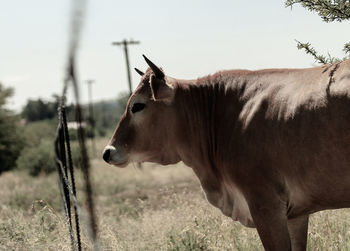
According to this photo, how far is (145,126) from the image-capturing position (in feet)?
15.8

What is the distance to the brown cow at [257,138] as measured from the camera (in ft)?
11.7

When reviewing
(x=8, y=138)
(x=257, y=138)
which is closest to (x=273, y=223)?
(x=257, y=138)

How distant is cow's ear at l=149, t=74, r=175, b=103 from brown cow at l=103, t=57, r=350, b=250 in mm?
10

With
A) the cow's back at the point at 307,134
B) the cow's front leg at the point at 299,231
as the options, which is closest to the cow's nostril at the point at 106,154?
the cow's back at the point at 307,134

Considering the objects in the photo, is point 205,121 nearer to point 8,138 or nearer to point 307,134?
point 307,134

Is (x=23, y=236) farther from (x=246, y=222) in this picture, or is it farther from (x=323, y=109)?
(x=323, y=109)

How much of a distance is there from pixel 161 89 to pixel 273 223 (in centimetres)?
172

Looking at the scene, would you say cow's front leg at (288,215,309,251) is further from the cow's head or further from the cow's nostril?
the cow's nostril

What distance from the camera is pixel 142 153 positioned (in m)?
4.83

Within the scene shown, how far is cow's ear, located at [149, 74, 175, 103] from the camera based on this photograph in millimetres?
4660

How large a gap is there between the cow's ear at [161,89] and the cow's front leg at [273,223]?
149 cm

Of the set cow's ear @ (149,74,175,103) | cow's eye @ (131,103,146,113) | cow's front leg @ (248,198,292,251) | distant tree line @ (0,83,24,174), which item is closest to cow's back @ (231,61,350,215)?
cow's front leg @ (248,198,292,251)

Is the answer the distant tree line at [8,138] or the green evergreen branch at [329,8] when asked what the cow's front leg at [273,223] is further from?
the distant tree line at [8,138]

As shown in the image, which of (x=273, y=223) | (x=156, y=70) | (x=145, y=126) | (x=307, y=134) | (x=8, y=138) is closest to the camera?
(x=307, y=134)
